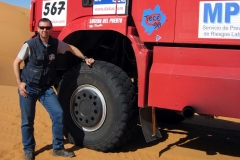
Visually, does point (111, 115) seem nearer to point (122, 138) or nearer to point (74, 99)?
point (122, 138)

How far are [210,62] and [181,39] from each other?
1.48ft

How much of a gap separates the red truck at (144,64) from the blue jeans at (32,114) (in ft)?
1.35

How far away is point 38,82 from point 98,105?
2.84 ft

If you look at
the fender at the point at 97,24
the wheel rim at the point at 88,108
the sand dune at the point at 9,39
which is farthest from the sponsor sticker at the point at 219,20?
the sand dune at the point at 9,39

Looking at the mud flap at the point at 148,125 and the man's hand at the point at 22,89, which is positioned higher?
the man's hand at the point at 22,89

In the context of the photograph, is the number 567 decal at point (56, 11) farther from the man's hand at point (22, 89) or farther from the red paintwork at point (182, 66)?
the man's hand at point (22, 89)

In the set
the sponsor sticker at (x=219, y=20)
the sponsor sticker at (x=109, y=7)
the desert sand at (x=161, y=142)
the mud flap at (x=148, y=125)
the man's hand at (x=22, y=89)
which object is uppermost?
the sponsor sticker at (x=109, y=7)

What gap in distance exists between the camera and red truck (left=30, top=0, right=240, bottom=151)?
398cm

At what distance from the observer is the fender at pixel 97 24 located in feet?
15.3

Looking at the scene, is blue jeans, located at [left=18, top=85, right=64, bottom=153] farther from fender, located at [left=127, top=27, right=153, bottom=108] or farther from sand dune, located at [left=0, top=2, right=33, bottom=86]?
sand dune, located at [left=0, top=2, right=33, bottom=86]

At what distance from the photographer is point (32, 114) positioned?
4.68 metres

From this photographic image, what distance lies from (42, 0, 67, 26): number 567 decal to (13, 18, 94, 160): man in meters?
0.76

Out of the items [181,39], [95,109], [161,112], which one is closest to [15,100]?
[161,112]

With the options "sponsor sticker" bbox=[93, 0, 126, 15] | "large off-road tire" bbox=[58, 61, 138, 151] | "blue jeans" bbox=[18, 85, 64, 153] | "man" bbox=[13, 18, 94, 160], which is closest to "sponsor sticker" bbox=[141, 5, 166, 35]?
"sponsor sticker" bbox=[93, 0, 126, 15]
